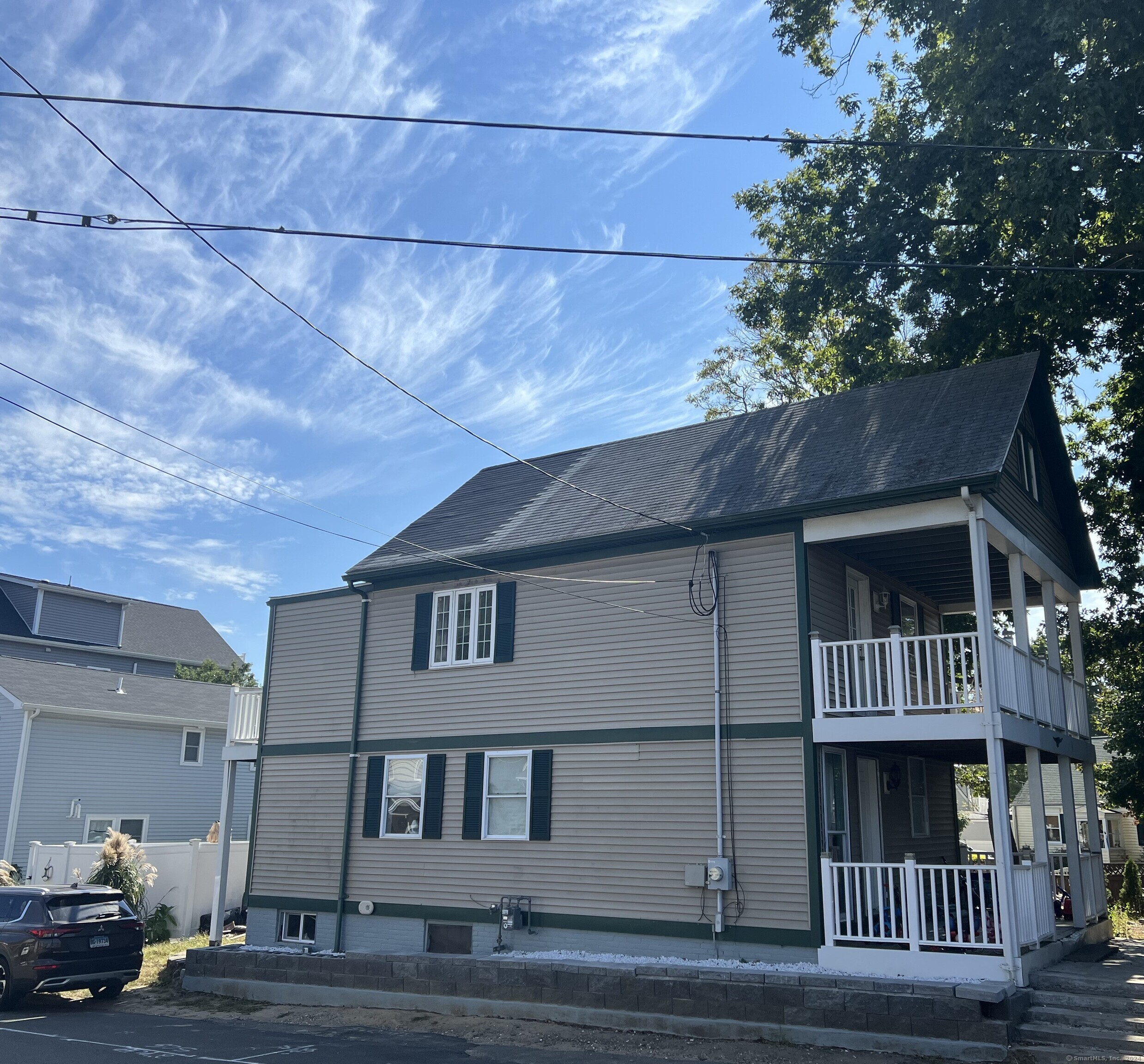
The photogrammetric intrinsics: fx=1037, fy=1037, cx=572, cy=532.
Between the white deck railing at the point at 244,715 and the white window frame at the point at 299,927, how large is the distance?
321 centimetres

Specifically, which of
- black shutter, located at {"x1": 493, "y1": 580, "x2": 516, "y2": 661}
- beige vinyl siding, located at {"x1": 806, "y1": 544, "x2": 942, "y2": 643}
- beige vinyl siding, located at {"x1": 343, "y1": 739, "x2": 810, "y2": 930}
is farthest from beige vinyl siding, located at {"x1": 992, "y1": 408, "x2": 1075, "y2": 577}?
black shutter, located at {"x1": 493, "y1": 580, "x2": 516, "y2": 661}

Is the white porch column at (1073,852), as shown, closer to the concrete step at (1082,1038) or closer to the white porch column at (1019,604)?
the white porch column at (1019,604)

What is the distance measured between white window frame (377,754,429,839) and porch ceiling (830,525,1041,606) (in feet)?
24.4

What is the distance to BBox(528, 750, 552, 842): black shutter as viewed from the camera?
15.2m

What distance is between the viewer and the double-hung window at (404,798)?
16.7 metres

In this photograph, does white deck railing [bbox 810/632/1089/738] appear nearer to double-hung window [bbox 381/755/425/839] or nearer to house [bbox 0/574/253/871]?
double-hung window [bbox 381/755/425/839]

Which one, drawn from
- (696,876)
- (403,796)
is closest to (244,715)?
(403,796)

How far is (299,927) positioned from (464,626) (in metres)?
5.93

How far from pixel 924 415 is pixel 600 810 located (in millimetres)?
7328

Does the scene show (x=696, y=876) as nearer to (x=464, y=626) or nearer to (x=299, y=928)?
(x=464, y=626)

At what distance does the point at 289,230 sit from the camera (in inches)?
393

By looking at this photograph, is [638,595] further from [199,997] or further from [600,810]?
[199,997]

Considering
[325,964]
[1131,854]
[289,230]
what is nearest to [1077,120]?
[289,230]

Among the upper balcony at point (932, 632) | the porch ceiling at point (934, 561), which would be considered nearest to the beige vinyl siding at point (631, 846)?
the upper balcony at point (932, 632)
